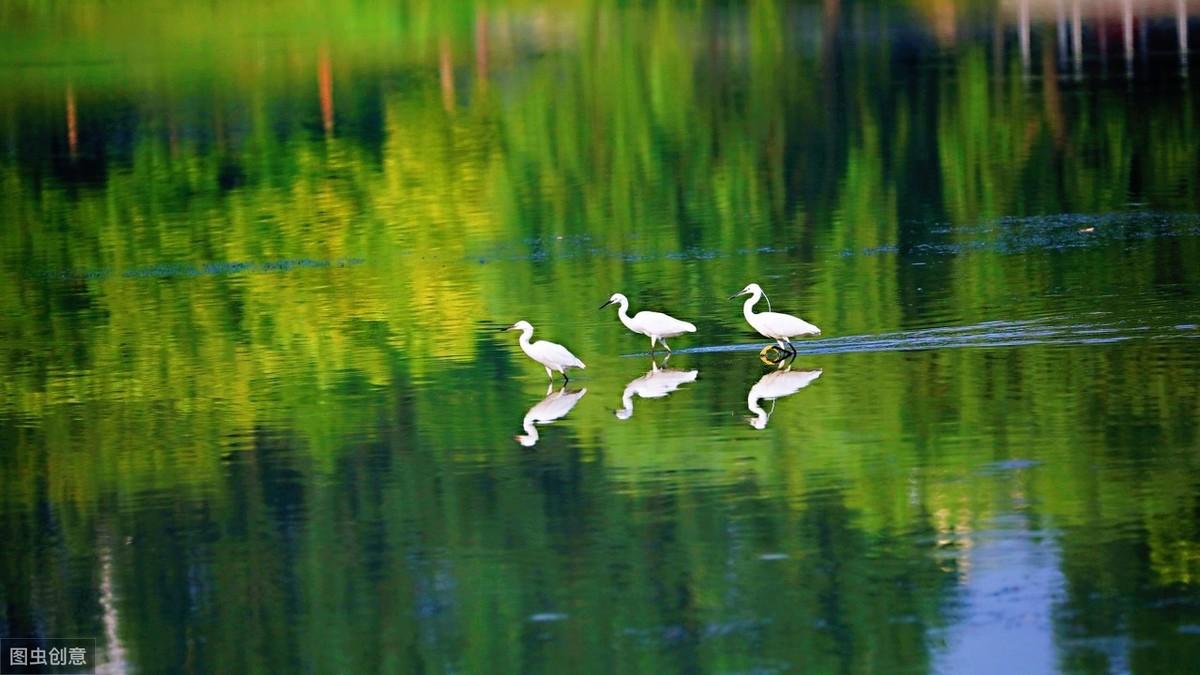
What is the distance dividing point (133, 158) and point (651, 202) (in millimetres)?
13478

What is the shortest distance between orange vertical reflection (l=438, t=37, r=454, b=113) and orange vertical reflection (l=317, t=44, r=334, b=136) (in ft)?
8.01

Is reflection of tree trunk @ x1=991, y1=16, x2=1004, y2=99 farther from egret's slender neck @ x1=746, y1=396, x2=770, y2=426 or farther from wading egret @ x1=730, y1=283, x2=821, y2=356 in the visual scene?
egret's slender neck @ x1=746, y1=396, x2=770, y2=426

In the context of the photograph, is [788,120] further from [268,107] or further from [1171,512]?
[1171,512]

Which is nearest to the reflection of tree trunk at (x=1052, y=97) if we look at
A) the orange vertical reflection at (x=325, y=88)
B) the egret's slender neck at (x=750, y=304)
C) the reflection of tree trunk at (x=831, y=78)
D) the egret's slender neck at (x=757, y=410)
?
the reflection of tree trunk at (x=831, y=78)

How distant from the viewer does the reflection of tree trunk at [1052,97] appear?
1383 inches

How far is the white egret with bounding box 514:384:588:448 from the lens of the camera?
52.2ft

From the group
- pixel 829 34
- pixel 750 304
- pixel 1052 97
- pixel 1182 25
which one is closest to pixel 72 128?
pixel 1052 97

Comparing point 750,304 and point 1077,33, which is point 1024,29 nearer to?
point 1077,33

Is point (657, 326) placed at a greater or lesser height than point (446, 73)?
lesser

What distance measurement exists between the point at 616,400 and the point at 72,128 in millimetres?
30054

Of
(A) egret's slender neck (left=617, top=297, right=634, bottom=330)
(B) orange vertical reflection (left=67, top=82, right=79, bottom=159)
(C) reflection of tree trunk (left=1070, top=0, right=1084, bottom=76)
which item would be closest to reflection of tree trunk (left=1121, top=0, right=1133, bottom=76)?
(C) reflection of tree trunk (left=1070, top=0, right=1084, bottom=76)

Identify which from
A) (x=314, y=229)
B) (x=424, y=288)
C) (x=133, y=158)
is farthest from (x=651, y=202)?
(x=133, y=158)

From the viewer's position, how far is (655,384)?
57.1 feet

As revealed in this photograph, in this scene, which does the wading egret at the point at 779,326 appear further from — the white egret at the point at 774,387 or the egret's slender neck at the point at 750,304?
the white egret at the point at 774,387
